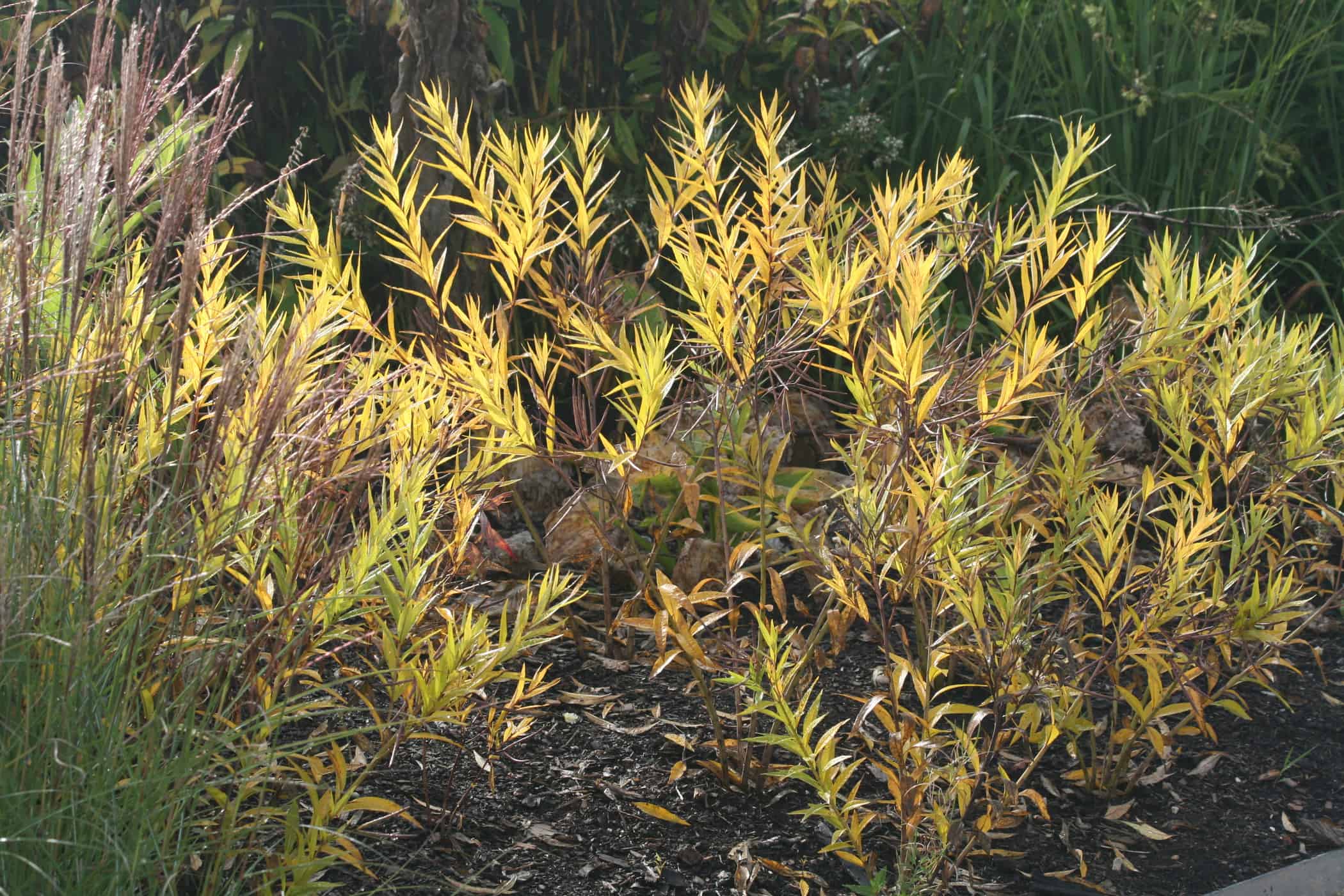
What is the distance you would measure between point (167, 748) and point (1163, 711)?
1.61 m

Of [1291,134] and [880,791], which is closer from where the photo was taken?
[880,791]

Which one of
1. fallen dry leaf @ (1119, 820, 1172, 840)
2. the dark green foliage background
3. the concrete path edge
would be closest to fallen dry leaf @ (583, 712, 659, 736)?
fallen dry leaf @ (1119, 820, 1172, 840)

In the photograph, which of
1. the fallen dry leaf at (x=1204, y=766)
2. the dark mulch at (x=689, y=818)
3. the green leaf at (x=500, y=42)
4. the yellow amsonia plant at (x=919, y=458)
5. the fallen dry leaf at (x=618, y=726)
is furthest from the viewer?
the green leaf at (x=500, y=42)

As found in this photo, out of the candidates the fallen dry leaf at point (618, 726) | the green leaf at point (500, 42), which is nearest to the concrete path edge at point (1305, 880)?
the fallen dry leaf at point (618, 726)

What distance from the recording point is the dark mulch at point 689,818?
2117 millimetres

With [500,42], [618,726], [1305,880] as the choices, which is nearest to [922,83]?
[500,42]

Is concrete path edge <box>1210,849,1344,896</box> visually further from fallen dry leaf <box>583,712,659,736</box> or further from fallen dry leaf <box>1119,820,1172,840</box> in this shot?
fallen dry leaf <box>583,712,659,736</box>

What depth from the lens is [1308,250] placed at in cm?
458

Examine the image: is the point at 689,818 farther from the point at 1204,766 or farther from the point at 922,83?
the point at 922,83

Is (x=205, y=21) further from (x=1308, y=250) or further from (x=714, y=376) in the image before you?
(x=1308, y=250)

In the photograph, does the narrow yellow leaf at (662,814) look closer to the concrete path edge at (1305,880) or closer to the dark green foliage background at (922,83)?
the concrete path edge at (1305,880)

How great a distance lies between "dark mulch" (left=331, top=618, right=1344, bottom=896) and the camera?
6.95ft

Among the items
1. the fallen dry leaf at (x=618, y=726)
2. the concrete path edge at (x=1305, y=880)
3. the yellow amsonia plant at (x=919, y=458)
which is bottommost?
the concrete path edge at (x=1305, y=880)

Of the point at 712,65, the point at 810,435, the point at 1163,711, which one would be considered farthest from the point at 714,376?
the point at 712,65
